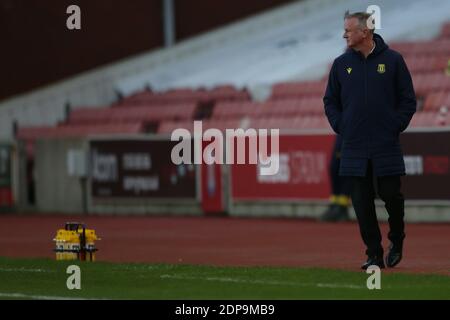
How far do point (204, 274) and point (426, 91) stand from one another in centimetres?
1431

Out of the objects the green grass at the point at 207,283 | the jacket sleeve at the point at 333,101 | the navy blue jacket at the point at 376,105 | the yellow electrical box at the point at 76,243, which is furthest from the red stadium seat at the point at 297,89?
the navy blue jacket at the point at 376,105

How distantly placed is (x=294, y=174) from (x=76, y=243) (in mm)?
10442

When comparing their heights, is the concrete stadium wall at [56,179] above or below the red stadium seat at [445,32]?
below

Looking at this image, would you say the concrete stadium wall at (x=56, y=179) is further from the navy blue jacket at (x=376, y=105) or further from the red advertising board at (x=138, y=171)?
the navy blue jacket at (x=376, y=105)

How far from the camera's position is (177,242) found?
1847 centimetres

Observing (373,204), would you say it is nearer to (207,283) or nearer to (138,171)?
(207,283)

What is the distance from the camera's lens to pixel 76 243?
14164 millimetres

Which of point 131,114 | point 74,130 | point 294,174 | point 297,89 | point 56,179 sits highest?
point 297,89

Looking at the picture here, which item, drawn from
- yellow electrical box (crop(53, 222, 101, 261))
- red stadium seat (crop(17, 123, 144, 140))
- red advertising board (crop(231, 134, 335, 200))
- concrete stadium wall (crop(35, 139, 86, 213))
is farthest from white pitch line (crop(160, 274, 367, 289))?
red stadium seat (crop(17, 123, 144, 140))

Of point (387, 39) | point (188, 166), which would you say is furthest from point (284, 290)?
point (387, 39)

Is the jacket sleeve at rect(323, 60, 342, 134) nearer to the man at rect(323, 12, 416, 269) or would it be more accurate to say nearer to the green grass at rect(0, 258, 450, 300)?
the man at rect(323, 12, 416, 269)

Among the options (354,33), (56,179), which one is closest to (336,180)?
(56,179)

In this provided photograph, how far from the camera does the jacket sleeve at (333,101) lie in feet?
41.2
